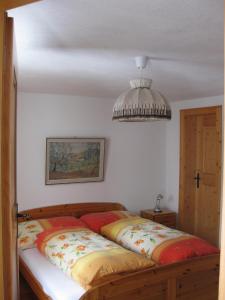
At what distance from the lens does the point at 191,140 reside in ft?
16.1

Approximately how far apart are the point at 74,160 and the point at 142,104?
207 cm

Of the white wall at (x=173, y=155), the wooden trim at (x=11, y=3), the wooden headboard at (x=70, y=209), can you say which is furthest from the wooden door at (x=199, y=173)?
the wooden trim at (x=11, y=3)

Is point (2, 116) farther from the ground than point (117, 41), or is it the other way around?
point (117, 41)

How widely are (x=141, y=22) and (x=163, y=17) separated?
13 centimetres

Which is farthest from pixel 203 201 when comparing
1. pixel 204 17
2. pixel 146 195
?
pixel 204 17

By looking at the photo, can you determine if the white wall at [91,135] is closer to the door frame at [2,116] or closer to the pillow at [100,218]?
the pillow at [100,218]

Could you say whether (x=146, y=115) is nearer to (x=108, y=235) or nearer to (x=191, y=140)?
(x=108, y=235)

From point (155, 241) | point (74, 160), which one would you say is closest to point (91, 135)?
point (74, 160)

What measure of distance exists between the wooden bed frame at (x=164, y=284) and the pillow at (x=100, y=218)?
1089mm

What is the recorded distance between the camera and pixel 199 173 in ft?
15.9

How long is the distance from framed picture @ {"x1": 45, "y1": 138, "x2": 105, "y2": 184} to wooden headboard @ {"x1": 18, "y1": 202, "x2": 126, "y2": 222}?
337 millimetres

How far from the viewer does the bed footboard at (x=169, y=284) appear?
7.95 feet

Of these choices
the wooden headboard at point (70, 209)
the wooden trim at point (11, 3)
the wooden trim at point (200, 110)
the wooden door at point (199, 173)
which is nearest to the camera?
the wooden trim at point (11, 3)

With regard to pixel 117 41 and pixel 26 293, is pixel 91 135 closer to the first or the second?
pixel 26 293
